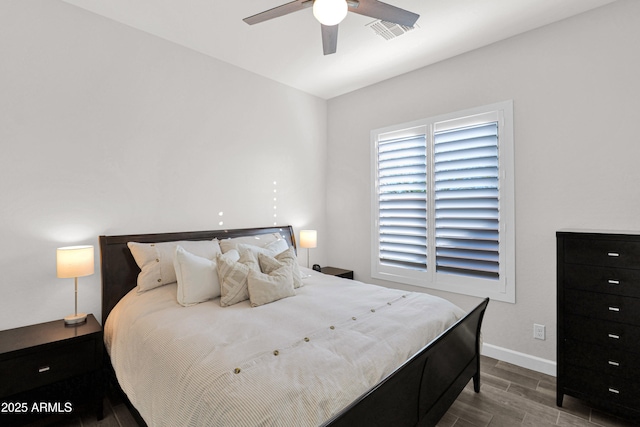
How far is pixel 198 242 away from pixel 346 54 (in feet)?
7.70

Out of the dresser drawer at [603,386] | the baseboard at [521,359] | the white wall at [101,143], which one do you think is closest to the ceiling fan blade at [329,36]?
the white wall at [101,143]

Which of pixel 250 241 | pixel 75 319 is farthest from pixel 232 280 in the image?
pixel 75 319

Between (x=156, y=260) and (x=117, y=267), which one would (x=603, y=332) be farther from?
(x=117, y=267)

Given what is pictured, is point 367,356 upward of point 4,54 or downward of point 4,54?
downward

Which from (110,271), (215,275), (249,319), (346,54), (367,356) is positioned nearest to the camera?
(367,356)

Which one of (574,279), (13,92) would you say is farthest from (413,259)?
(13,92)

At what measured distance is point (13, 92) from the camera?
86.6 inches

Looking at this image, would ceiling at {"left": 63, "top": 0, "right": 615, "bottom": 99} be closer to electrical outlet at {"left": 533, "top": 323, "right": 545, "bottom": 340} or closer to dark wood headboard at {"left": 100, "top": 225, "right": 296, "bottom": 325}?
dark wood headboard at {"left": 100, "top": 225, "right": 296, "bottom": 325}

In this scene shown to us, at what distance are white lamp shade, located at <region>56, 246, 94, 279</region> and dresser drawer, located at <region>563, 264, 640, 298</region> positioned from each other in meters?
3.44

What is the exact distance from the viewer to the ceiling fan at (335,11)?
66.6 inches

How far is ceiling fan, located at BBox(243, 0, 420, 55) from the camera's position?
169 cm

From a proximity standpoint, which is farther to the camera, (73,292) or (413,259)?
(413,259)

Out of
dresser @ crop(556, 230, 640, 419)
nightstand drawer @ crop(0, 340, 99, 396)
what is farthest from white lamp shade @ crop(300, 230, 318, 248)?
dresser @ crop(556, 230, 640, 419)

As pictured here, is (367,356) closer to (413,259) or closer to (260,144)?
(413,259)
